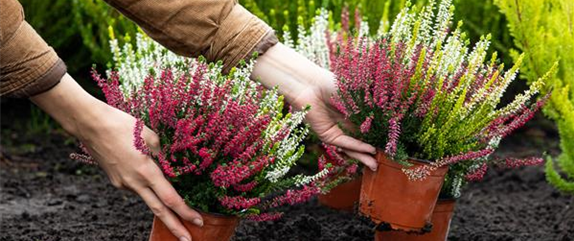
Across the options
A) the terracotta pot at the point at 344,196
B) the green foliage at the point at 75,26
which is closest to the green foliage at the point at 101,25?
the green foliage at the point at 75,26

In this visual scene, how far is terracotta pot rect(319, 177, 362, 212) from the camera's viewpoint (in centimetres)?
358

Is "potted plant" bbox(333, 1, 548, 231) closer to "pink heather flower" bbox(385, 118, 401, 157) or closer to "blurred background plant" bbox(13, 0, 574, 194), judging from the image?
"pink heather flower" bbox(385, 118, 401, 157)

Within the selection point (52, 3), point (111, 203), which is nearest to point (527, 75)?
point (111, 203)

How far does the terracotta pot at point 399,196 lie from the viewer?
250 cm

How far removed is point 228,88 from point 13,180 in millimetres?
2181

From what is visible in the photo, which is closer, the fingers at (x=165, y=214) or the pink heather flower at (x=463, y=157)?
the fingers at (x=165, y=214)

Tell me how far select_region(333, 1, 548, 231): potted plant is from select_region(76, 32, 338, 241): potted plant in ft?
0.73

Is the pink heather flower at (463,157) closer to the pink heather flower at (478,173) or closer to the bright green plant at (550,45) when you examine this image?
the pink heather flower at (478,173)

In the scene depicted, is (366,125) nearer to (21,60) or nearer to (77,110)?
(77,110)

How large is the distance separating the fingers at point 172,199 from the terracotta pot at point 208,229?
0.05 meters

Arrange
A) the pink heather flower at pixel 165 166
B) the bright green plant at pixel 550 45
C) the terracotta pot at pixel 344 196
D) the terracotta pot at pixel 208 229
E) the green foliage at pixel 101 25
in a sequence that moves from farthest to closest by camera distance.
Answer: the green foliage at pixel 101 25, the terracotta pot at pixel 344 196, the bright green plant at pixel 550 45, the terracotta pot at pixel 208 229, the pink heather flower at pixel 165 166

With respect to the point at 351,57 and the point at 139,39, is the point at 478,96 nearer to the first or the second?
the point at 351,57

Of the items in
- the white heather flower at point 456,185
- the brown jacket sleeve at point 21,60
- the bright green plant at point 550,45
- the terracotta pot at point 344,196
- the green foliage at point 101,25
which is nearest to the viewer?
the brown jacket sleeve at point 21,60

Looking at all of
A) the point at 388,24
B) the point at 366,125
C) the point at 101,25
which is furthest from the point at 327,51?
the point at 101,25
